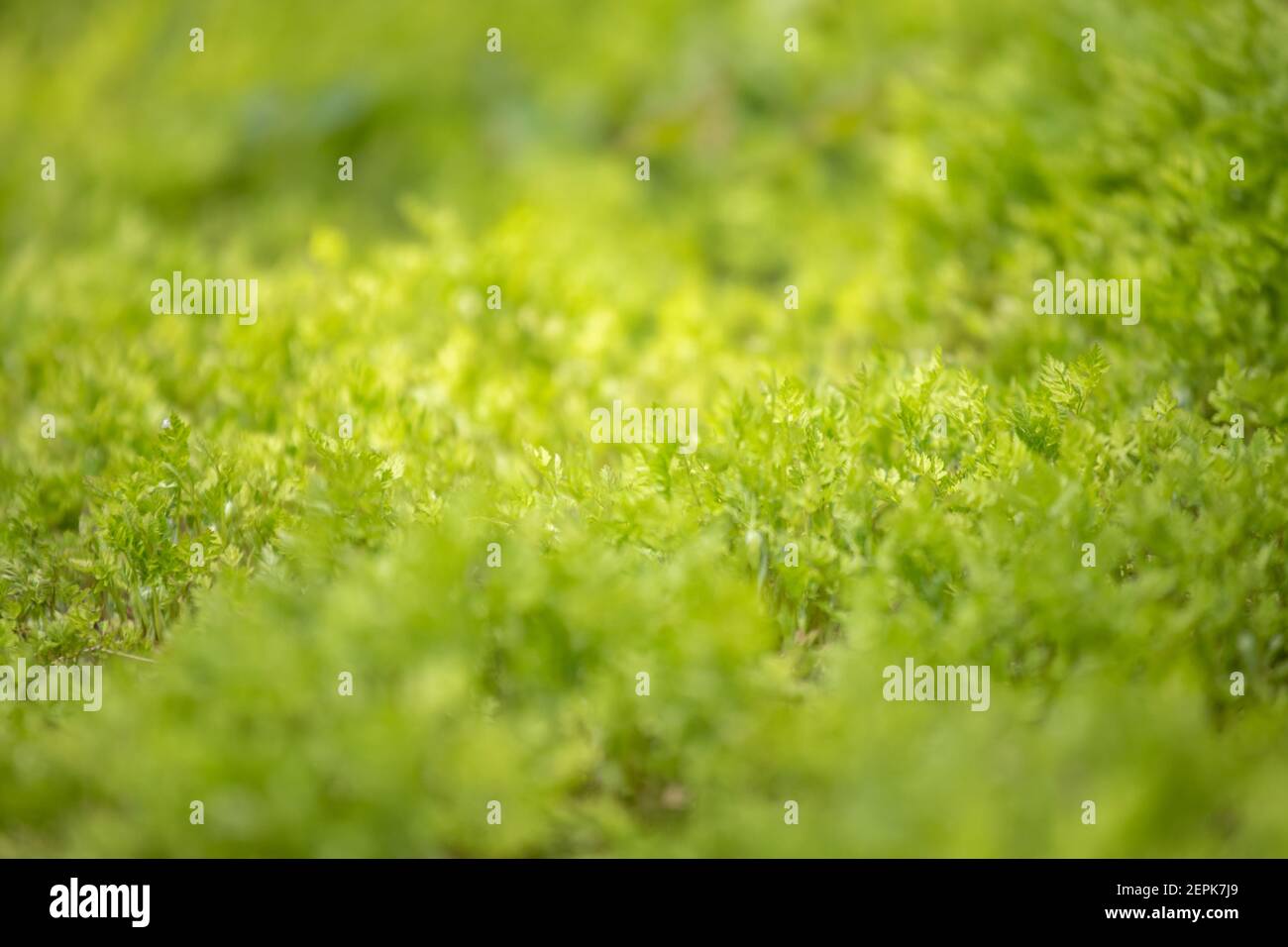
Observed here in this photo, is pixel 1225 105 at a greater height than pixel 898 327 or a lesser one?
greater

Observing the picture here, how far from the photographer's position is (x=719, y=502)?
3.64m

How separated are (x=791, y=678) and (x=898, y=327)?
284cm

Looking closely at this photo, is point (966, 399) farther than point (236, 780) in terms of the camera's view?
Yes

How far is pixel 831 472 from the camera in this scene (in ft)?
11.8

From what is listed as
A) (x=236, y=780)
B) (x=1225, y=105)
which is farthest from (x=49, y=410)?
(x=1225, y=105)

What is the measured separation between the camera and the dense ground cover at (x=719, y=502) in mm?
2543

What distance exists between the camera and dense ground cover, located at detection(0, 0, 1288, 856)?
2.54 metres

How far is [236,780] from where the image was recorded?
2504 millimetres
